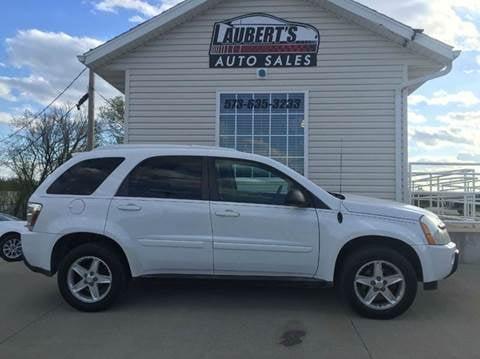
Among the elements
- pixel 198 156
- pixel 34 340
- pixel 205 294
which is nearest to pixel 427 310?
pixel 205 294

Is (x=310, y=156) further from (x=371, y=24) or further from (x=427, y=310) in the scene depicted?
(x=427, y=310)

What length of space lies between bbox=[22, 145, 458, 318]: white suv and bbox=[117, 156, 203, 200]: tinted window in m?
0.01

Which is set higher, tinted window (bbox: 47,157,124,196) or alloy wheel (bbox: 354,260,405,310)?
tinted window (bbox: 47,157,124,196)

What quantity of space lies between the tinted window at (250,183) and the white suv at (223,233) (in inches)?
0.5

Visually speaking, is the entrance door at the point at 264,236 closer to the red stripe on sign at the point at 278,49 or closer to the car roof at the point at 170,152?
the car roof at the point at 170,152

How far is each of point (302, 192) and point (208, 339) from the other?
1847mm

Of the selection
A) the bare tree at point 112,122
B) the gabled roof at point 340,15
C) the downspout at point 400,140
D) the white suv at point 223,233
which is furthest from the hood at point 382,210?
the bare tree at point 112,122

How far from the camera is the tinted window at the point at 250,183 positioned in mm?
5758

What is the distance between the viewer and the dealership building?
10.5 m

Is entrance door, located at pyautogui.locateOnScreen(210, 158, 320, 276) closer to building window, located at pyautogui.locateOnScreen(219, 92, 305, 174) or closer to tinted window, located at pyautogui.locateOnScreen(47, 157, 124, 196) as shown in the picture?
tinted window, located at pyautogui.locateOnScreen(47, 157, 124, 196)

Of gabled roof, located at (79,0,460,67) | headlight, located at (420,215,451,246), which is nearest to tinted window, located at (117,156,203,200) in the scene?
headlight, located at (420,215,451,246)

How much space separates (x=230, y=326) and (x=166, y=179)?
1.77 m

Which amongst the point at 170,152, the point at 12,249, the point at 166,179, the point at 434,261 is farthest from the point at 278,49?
the point at 12,249

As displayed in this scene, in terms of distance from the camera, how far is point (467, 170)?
418 inches
